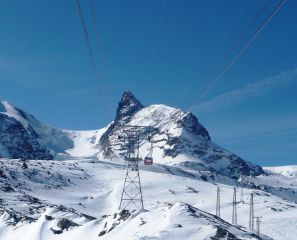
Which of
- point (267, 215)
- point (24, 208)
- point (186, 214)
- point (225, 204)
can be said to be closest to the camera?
point (186, 214)

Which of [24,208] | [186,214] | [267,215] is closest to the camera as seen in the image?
[186,214]

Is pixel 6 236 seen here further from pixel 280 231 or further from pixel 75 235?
pixel 280 231

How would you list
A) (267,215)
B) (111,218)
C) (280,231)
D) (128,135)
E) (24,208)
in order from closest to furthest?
1. (111,218)
2. (128,135)
3. (24,208)
4. (280,231)
5. (267,215)

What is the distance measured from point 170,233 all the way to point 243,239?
19.5 ft

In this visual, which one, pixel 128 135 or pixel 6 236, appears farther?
pixel 128 135

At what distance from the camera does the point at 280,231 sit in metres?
144

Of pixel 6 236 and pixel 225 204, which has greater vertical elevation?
pixel 225 204

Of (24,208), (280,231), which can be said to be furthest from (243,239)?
(280,231)

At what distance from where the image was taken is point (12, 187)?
183750 mm

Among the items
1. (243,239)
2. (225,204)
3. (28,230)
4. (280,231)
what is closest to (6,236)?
(28,230)

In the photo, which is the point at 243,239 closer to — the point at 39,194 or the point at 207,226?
the point at 207,226

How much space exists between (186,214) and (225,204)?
15345cm

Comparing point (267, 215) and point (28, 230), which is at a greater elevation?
point (267, 215)

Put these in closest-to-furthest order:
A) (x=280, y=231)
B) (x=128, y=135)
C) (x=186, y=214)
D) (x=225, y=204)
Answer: (x=186, y=214), (x=128, y=135), (x=280, y=231), (x=225, y=204)
